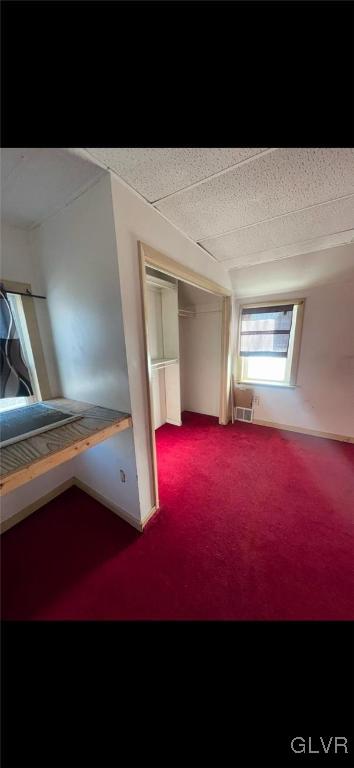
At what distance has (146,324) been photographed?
4.28 feet

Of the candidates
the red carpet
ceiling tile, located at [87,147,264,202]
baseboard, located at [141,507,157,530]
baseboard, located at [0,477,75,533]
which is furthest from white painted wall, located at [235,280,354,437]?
baseboard, located at [0,477,75,533]

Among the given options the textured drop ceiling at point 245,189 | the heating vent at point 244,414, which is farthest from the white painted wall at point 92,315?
the heating vent at point 244,414

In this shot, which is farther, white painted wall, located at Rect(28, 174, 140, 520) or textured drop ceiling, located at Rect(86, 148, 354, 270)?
white painted wall, located at Rect(28, 174, 140, 520)

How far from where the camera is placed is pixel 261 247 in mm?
2045

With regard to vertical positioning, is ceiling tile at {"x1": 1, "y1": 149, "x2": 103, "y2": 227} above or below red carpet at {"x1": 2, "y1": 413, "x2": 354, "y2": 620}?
above

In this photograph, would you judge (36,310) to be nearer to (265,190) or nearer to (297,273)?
(265,190)

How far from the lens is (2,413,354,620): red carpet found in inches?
42.2

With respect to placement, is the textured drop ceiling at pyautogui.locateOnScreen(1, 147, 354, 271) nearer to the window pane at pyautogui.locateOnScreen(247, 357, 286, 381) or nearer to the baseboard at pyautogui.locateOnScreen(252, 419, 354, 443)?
the window pane at pyautogui.locateOnScreen(247, 357, 286, 381)

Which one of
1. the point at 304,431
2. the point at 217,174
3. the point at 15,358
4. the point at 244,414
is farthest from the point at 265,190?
the point at 304,431

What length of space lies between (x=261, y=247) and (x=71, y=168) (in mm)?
1743

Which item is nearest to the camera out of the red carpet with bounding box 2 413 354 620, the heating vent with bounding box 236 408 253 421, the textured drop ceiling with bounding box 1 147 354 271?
the textured drop ceiling with bounding box 1 147 354 271

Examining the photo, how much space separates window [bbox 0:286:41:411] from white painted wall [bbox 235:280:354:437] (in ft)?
8.52
